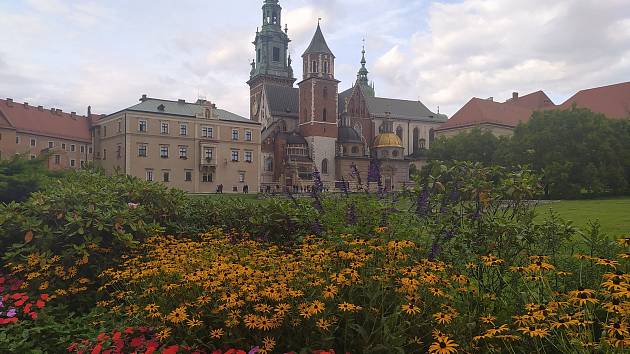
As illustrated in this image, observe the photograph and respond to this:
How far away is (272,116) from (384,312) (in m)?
60.4

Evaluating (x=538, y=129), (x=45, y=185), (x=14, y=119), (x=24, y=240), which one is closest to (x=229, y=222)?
(x=24, y=240)

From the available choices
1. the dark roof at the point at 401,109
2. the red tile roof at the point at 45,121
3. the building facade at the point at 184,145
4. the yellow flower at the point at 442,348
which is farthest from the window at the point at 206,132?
the yellow flower at the point at 442,348

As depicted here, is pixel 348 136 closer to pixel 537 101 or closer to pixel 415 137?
pixel 415 137

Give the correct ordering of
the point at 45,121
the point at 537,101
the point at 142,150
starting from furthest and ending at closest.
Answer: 1. the point at 537,101
2. the point at 45,121
3. the point at 142,150

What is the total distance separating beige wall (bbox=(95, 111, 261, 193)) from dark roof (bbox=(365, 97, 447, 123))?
982 inches

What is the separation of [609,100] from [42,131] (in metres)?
70.8

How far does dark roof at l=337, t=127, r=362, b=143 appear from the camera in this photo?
6250 centimetres

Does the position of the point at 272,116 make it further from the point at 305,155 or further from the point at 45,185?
the point at 45,185

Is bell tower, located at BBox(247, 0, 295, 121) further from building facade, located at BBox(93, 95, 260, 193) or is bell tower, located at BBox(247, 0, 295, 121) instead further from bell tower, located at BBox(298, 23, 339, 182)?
building facade, located at BBox(93, 95, 260, 193)

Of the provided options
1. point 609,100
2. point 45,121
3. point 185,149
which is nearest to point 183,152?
point 185,149

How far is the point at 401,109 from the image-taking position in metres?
78.0

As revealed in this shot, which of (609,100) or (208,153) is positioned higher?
(609,100)

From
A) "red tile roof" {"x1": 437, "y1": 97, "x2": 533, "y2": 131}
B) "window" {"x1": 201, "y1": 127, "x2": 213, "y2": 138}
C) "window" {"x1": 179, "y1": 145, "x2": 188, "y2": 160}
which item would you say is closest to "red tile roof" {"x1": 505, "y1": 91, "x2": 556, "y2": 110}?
"red tile roof" {"x1": 437, "y1": 97, "x2": 533, "y2": 131}

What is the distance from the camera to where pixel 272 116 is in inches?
2480
